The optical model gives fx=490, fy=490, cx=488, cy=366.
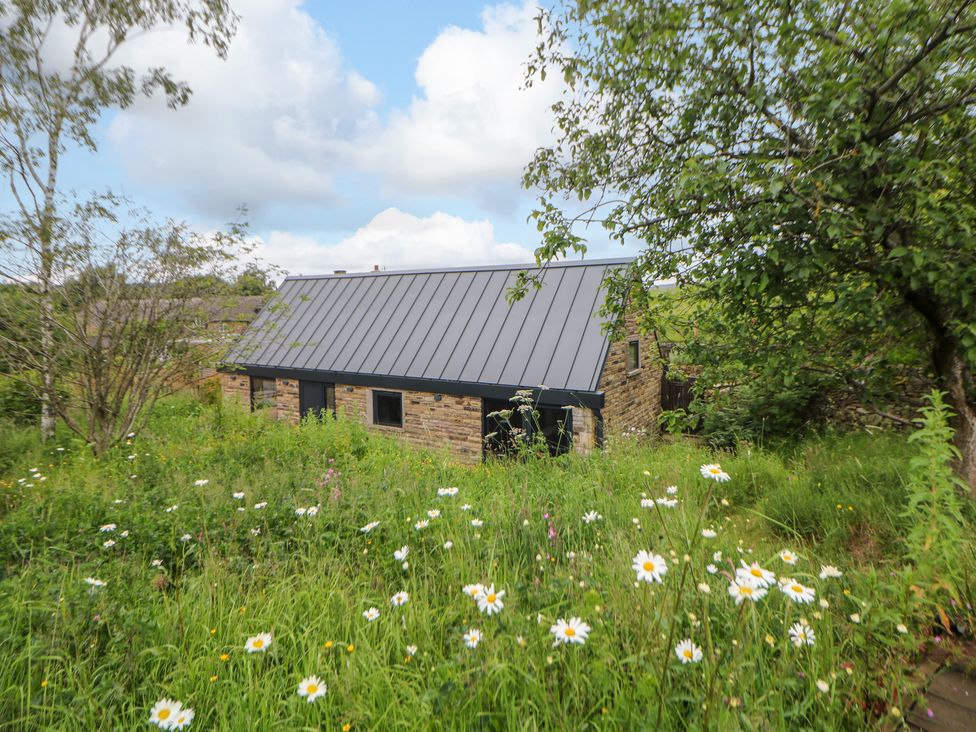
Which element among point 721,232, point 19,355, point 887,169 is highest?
point 887,169

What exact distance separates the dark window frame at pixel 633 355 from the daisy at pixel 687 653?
36.1 ft

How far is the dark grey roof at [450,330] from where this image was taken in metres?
11.2

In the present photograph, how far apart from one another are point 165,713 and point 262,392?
611 inches

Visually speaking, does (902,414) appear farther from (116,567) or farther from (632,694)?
(116,567)

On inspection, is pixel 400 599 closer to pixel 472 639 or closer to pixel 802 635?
pixel 472 639

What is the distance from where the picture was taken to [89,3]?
424 inches

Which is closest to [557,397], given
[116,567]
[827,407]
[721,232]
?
[827,407]

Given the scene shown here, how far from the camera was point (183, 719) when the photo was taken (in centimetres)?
180

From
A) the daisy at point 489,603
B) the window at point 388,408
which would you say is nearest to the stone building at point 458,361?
the window at point 388,408

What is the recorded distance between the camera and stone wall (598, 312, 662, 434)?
11.1 meters

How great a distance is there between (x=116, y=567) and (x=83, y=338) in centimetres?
622

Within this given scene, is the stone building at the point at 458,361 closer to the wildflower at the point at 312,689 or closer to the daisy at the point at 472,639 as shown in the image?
the daisy at the point at 472,639

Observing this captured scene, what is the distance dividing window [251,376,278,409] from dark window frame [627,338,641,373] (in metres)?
10.9

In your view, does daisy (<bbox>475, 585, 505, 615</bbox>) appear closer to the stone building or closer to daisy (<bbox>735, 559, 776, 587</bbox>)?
daisy (<bbox>735, 559, 776, 587</bbox>)
